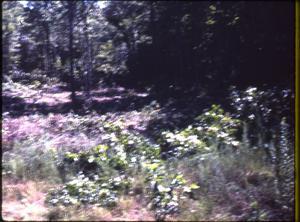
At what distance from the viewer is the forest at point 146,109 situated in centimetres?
431

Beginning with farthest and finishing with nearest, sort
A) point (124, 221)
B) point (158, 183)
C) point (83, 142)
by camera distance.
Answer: point (83, 142) → point (158, 183) → point (124, 221)

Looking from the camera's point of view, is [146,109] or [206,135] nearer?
[206,135]

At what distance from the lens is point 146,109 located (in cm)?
623

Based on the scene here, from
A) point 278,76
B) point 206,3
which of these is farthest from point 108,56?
point 278,76

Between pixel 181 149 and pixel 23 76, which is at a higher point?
pixel 23 76

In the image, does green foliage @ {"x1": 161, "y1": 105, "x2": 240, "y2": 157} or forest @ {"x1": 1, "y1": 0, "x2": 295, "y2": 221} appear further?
green foliage @ {"x1": 161, "y1": 105, "x2": 240, "y2": 157}

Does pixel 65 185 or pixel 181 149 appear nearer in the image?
pixel 65 185

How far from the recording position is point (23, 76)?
584 centimetres

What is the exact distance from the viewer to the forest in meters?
4.31

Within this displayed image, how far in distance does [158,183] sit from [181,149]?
3.12 ft

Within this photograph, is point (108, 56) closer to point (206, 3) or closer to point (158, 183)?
point (206, 3)

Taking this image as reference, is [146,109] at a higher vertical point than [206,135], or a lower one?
higher

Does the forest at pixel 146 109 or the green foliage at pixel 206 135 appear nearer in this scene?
the forest at pixel 146 109

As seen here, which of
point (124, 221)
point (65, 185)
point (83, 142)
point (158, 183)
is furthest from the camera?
point (83, 142)
